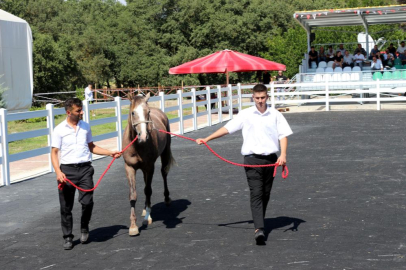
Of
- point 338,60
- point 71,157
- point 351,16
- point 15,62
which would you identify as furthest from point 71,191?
point 351,16

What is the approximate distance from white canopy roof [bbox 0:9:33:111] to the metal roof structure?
44.7 ft

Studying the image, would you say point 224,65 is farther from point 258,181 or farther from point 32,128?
point 258,181

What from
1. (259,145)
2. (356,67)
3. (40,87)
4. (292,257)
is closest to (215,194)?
(259,145)

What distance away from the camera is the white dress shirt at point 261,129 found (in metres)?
6.97

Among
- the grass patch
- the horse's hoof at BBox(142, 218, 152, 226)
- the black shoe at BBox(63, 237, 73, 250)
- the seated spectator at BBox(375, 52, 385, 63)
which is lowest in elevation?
the grass patch

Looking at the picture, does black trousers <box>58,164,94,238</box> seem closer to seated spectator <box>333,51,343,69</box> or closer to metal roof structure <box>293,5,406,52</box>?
seated spectator <box>333,51,343,69</box>

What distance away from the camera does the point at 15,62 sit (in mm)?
27031

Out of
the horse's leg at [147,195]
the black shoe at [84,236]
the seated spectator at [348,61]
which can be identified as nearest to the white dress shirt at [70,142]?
the black shoe at [84,236]

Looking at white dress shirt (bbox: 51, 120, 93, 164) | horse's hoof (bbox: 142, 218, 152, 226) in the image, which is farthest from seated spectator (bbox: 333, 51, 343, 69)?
white dress shirt (bbox: 51, 120, 93, 164)

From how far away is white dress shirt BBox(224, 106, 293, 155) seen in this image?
6.97 metres

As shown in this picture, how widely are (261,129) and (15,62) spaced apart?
2197 cm

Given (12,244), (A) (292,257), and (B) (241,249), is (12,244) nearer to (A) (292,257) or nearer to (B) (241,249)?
(B) (241,249)

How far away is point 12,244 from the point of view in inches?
284

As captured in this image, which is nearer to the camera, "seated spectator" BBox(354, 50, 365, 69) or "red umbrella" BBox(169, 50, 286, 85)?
"red umbrella" BBox(169, 50, 286, 85)
